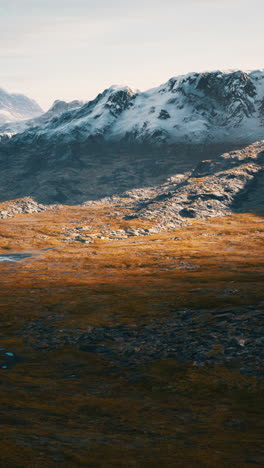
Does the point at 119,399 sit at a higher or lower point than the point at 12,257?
higher

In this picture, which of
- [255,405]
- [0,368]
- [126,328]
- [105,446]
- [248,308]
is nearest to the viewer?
[105,446]

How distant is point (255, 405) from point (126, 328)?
33.7 meters

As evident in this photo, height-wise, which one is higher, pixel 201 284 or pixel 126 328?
pixel 126 328

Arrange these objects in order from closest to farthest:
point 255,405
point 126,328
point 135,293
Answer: point 255,405 → point 126,328 → point 135,293

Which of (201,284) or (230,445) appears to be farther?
(201,284)

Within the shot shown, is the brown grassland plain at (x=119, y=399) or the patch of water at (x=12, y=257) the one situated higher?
the brown grassland plain at (x=119, y=399)

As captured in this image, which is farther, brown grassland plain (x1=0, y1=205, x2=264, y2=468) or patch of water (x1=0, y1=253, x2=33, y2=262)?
patch of water (x1=0, y1=253, x2=33, y2=262)

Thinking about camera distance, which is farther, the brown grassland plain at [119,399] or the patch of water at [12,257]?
the patch of water at [12,257]

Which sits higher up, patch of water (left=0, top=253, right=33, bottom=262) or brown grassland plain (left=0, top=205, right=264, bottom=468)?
brown grassland plain (left=0, top=205, right=264, bottom=468)

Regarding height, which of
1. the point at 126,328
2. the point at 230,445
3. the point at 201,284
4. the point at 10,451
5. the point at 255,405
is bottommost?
the point at 201,284

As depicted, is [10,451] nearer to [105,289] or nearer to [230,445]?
[230,445]

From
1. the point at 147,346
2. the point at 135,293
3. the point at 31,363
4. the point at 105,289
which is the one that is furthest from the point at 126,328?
the point at 105,289

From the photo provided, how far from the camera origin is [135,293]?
10150cm

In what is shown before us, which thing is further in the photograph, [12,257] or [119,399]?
[12,257]
